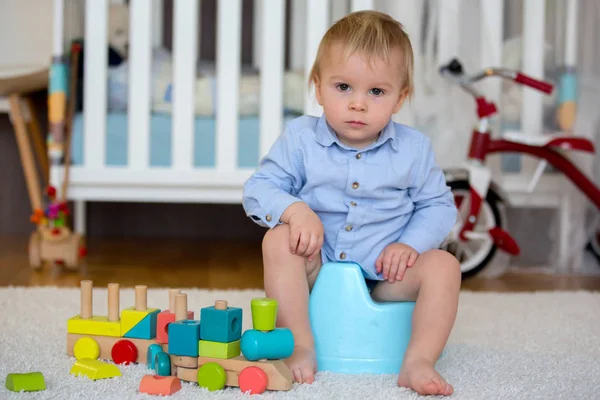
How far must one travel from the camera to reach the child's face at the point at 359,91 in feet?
3.10

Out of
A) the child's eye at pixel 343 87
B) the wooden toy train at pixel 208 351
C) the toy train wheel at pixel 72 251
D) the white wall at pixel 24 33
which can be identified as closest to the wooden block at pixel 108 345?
the wooden toy train at pixel 208 351

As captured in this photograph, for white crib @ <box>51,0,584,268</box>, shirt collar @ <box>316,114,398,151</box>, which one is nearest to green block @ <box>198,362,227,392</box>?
shirt collar @ <box>316,114,398,151</box>

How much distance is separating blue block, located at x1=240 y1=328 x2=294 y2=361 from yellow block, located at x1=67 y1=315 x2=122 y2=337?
0.20 meters

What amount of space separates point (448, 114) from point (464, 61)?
133 mm

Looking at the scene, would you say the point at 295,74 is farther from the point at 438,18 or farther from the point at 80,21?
the point at 80,21

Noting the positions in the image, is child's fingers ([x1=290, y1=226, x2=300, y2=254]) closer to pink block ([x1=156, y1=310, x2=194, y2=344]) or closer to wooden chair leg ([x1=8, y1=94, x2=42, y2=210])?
pink block ([x1=156, y1=310, x2=194, y2=344])

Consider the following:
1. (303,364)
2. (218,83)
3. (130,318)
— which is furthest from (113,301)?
(218,83)

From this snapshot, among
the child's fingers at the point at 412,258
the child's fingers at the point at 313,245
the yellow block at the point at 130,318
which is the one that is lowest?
the yellow block at the point at 130,318

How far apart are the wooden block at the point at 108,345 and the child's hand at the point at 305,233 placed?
192mm

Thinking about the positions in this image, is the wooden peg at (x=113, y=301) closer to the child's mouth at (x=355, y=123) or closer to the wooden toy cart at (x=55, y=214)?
the child's mouth at (x=355, y=123)

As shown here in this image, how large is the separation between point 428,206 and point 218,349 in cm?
36

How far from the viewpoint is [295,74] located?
186cm

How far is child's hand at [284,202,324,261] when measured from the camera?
2.96ft

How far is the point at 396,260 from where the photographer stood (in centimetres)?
95
